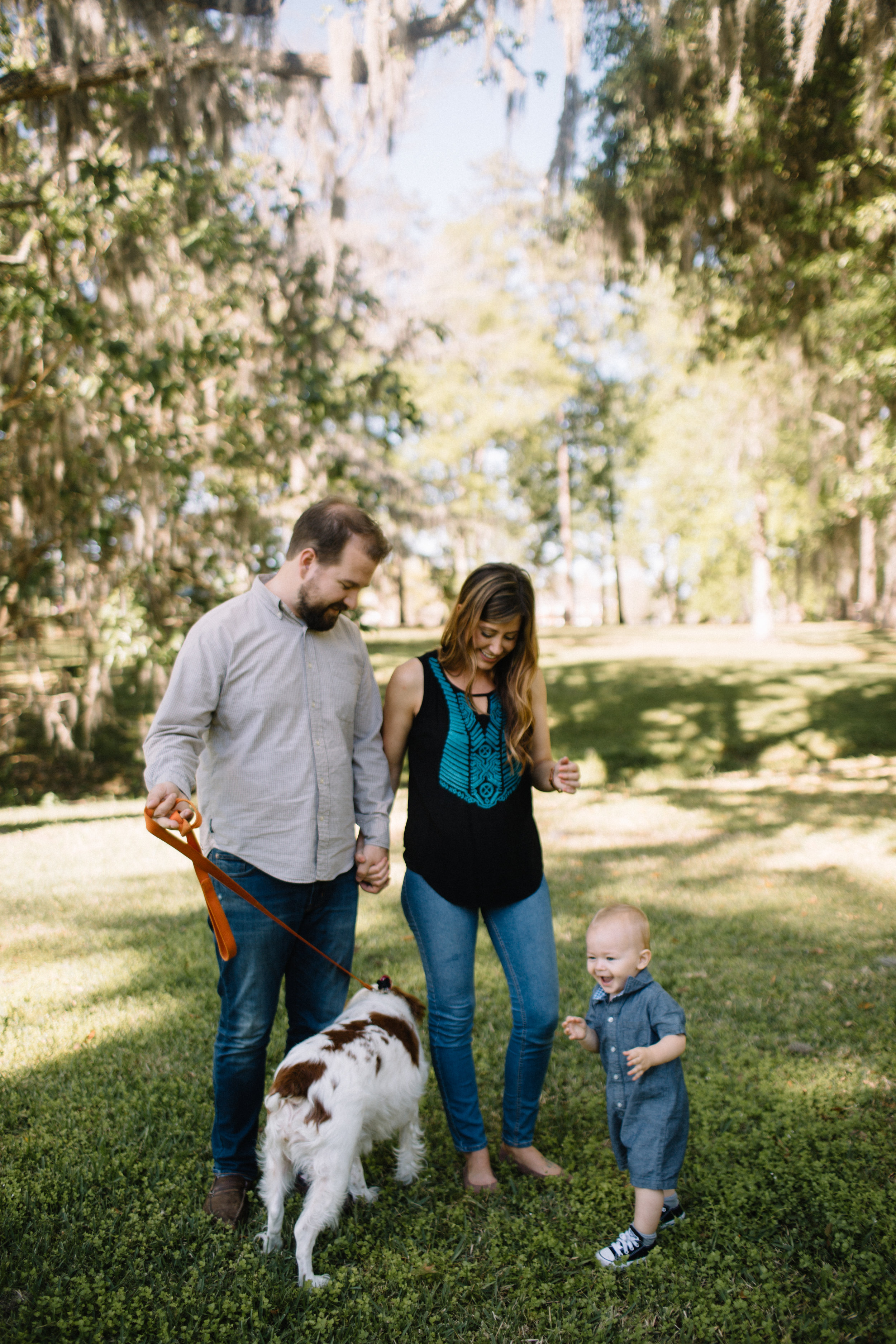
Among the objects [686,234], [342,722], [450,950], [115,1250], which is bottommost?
[115,1250]

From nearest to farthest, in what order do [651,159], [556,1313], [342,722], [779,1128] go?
[556,1313] → [342,722] → [779,1128] → [651,159]

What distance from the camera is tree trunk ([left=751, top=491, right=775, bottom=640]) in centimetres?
2328

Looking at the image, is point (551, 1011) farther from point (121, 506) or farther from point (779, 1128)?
point (121, 506)

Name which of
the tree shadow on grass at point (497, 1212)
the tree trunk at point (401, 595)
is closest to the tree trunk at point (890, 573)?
the tree trunk at point (401, 595)

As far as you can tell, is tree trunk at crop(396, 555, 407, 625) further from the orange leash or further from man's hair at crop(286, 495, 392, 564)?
the orange leash

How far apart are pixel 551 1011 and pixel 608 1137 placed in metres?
0.83

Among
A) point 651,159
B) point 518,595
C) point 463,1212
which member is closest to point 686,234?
point 651,159

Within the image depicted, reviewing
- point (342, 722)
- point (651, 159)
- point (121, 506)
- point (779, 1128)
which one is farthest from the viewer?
point (121, 506)

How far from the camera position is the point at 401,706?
3.05 m

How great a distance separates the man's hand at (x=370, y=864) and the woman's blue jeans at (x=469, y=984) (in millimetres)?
91

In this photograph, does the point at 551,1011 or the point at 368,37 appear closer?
the point at 551,1011

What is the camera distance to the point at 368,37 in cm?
629

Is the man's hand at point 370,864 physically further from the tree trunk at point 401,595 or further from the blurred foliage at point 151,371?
the tree trunk at point 401,595

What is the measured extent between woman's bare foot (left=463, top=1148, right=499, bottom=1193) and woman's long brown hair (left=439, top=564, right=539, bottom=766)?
135cm
